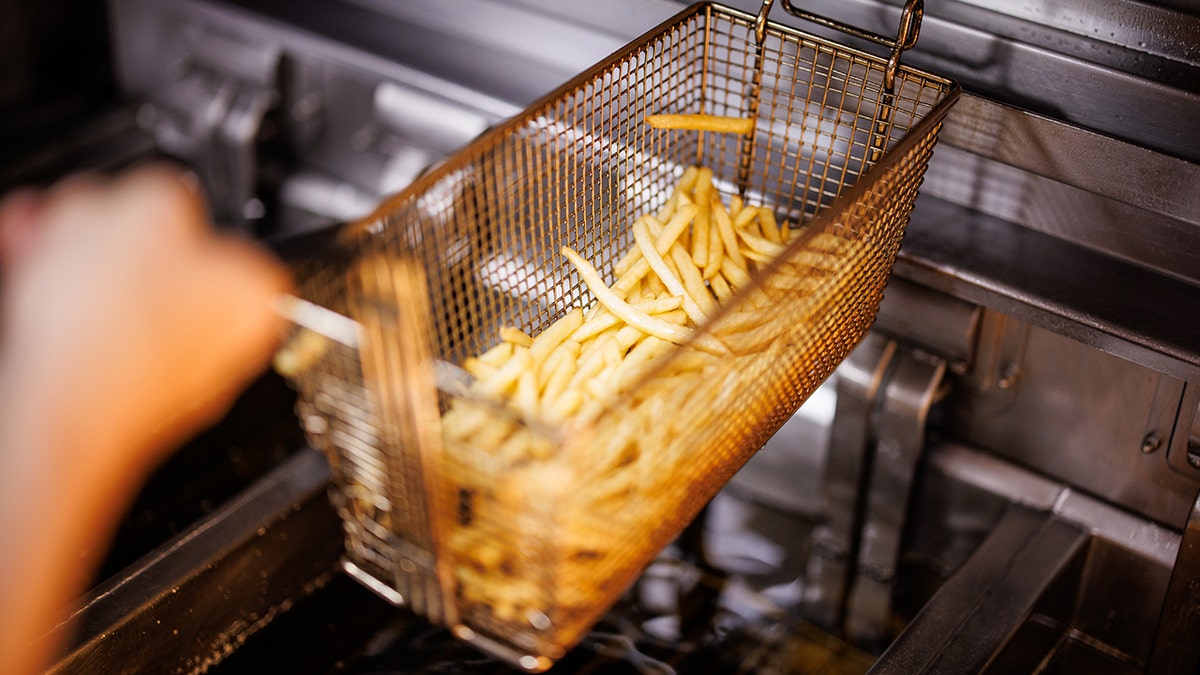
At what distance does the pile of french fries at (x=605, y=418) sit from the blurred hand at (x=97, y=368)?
38 cm

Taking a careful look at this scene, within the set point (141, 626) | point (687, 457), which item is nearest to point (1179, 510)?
point (687, 457)

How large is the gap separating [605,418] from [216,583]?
3.29ft

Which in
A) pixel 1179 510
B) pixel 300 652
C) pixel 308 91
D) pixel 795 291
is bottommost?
pixel 300 652

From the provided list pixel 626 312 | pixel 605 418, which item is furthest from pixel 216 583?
pixel 605 418

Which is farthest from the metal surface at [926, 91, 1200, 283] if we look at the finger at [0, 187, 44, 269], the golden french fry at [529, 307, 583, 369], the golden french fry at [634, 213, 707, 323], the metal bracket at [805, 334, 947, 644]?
the finger at [0, 187, 44, 269]

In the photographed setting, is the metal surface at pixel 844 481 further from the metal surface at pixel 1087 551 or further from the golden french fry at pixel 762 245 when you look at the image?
the golden french fry at pixel 762 245

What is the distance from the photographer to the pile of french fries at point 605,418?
139 centimetres

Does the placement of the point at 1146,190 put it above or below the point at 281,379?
above

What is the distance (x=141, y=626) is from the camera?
1943mm

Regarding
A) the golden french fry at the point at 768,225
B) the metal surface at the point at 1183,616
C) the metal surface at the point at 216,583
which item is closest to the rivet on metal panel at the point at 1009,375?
the metal surface at the point at 1183,616

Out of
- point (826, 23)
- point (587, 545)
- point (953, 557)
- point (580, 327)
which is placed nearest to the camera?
point (587, 545)

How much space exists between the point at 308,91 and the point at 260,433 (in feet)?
2.86

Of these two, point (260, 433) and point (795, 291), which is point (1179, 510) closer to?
point (795, 291)

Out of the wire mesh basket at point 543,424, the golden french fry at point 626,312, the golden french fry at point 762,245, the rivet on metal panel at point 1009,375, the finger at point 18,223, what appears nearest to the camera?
the wire mesh basket at point 543,424
